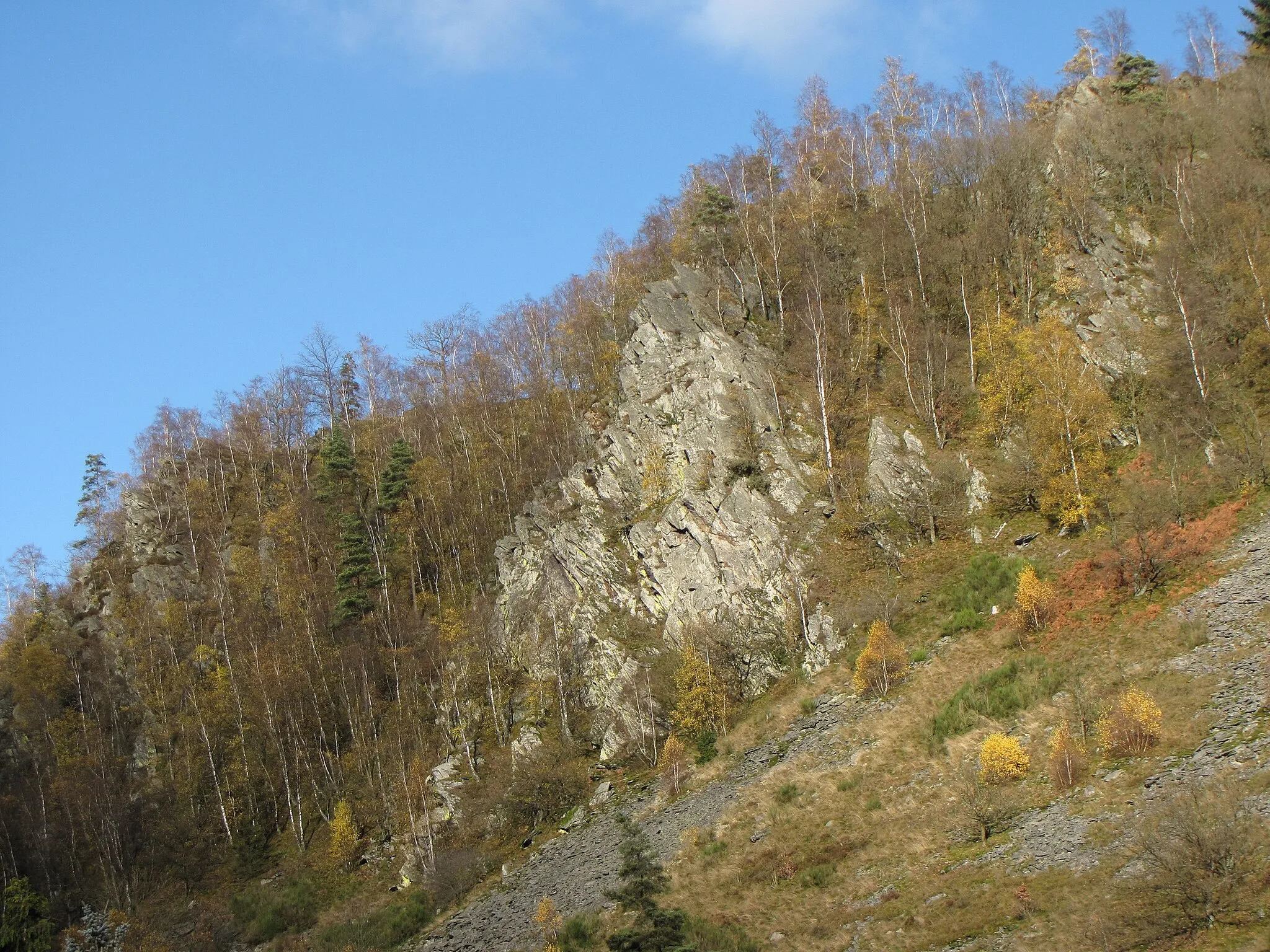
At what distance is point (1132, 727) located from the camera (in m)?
21.8

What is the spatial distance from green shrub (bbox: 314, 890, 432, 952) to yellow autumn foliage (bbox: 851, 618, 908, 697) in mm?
18421

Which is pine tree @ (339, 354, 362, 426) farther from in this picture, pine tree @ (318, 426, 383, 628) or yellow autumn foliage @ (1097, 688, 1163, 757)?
yellow autumn foliage @ (1097, 688, 1163, 757)

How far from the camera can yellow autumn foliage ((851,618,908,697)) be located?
3169cm

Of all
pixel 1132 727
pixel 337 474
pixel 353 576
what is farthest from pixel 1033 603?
pixel 337 474

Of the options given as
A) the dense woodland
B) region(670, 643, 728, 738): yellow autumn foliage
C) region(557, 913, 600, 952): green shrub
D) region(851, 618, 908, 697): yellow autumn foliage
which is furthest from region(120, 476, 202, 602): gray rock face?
region(851, 618, 908, 697): yellow autumn foliage

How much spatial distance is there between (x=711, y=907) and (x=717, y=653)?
47.5 ft

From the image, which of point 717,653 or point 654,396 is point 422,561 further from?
point 717,653

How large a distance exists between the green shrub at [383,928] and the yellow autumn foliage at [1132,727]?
24451mm

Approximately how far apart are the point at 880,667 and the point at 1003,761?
334 inches

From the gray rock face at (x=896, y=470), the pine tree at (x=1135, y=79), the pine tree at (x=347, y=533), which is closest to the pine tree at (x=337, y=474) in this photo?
the pine tree at (x=347, y=533)

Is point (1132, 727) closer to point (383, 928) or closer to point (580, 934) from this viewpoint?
point (580, 934)

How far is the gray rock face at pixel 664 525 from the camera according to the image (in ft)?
129

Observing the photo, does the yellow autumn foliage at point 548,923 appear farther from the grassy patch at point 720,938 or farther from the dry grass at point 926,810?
the grassy patch at point 720,938

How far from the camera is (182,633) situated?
2076 inches
